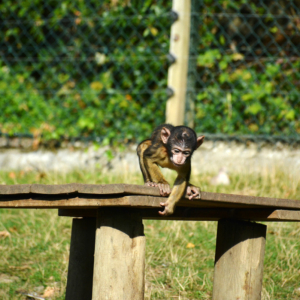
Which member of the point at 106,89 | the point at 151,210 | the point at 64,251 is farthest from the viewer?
the point at 106,89

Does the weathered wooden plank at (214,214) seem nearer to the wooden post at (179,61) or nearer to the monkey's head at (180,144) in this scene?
the monkey's head at (180,144)

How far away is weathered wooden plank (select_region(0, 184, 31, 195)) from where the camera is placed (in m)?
2.85

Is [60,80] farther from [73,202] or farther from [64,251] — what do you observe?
[73,202]

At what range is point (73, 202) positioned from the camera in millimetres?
2844

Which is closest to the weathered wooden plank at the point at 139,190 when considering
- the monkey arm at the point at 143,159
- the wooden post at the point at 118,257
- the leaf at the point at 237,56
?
the wooden post at the point at 118,257

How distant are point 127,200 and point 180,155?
1053 millimetres

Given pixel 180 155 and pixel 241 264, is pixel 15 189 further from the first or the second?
pixel 241 264

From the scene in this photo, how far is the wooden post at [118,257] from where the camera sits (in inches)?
114

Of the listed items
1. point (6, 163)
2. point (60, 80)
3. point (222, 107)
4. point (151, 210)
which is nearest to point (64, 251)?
point (151, 210)

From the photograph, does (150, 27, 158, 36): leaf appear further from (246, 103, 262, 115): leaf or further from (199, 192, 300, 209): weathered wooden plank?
(199, 192, 300, 209): weathered wooden plank

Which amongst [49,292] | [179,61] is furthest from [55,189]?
[179,61]

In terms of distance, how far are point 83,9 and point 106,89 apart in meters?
1.38

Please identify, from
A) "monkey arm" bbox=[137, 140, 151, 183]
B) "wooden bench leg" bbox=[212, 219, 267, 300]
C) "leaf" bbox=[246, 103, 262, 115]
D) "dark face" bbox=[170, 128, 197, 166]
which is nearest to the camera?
"wooden bench leg" bbox=[212, 219, 267, 300]

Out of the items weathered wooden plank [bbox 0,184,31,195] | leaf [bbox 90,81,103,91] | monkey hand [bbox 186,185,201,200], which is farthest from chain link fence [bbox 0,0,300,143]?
weathered wooden plank [bbox 0,184,31,195]
